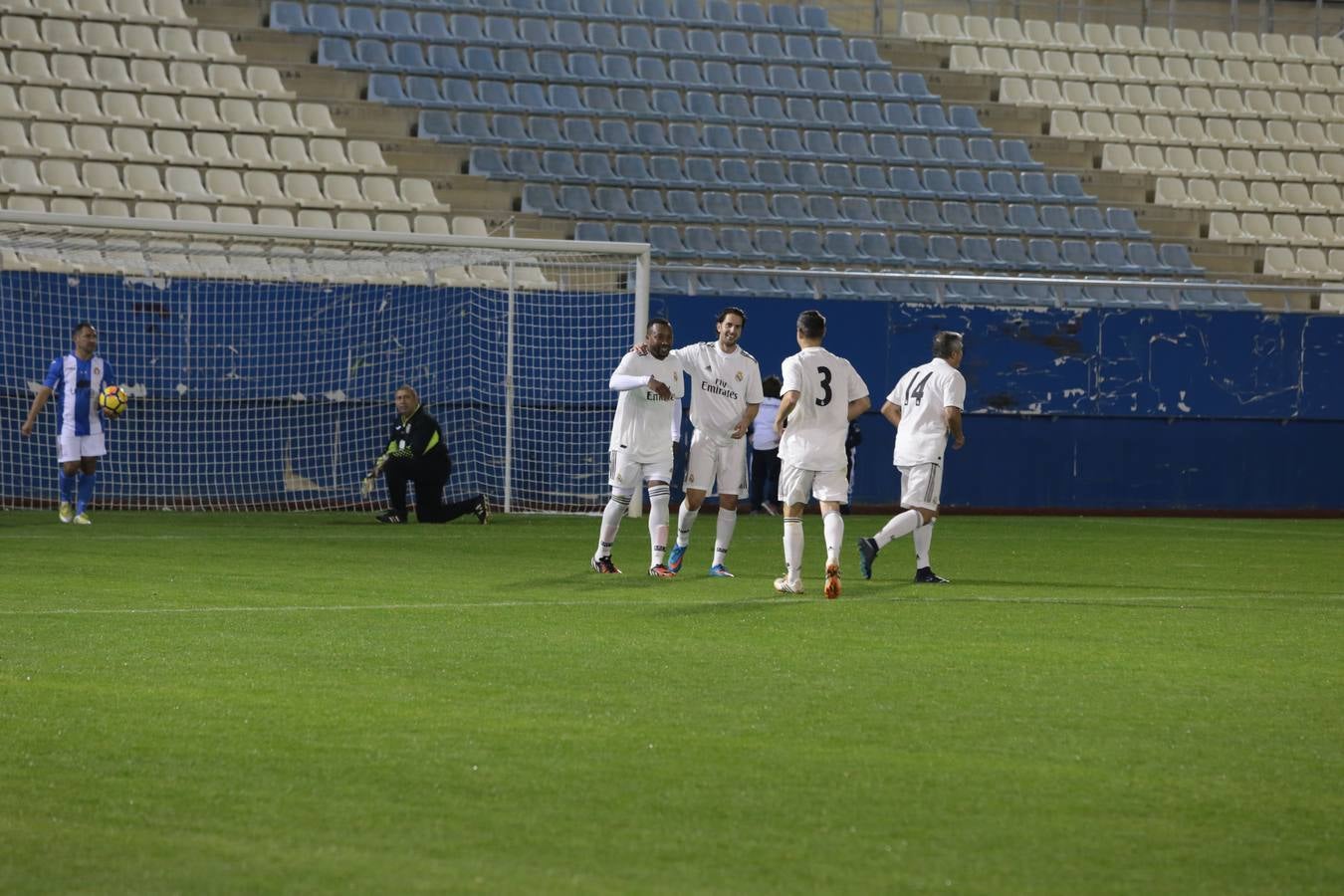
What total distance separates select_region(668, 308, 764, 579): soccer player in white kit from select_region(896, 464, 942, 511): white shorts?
1271 millimetres

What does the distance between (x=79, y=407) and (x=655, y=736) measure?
38.6ft

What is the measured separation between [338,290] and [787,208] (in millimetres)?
7176

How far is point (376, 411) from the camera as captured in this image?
20375 mm

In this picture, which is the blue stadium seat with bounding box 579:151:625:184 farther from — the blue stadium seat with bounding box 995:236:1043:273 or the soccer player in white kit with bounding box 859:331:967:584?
the soccer player in white kit with bounding box 859:331:967:584

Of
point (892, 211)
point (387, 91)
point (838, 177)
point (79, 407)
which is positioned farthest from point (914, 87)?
point (79, 407)

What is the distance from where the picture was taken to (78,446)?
1691 cm

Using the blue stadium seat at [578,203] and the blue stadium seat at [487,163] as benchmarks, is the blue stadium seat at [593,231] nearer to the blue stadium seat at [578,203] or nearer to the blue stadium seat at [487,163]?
the blue stadium seat at [578,203]

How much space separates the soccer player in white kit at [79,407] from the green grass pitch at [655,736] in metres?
4.73

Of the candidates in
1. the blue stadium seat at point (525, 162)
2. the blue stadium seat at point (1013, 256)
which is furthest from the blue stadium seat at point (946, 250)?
the blue stadium seat at point (525, 162)

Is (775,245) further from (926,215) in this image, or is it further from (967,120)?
(967,120)

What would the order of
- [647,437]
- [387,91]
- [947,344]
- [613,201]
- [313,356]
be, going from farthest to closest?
[387,91], [613,201], [313,356], [647,437], [947,344]

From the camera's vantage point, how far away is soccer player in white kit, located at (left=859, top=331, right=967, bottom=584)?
12734 mm

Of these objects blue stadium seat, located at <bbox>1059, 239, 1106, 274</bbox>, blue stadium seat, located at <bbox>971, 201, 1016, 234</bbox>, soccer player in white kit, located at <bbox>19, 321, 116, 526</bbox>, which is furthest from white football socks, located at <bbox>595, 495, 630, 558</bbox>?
blue stadium seat, located at <bbox>1059, 239, 1106, 274</bbox>

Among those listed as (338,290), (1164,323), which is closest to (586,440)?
(338,290)
